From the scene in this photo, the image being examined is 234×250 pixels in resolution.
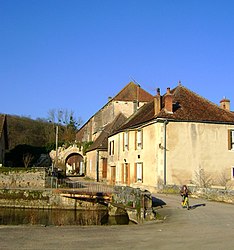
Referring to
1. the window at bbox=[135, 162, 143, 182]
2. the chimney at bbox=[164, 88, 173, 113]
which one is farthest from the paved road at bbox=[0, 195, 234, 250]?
the window at bbox=[135, 162, 143, 182]

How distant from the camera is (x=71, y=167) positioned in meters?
55.4

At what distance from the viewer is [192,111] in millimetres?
24938

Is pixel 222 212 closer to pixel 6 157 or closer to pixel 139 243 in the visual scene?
pixel 139 243

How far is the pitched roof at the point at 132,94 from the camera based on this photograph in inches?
1678

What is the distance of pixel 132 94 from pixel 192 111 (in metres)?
18.9

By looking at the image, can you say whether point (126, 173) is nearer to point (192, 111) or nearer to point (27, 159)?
point (192, 111)

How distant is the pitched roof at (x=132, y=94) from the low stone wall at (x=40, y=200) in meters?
20.9

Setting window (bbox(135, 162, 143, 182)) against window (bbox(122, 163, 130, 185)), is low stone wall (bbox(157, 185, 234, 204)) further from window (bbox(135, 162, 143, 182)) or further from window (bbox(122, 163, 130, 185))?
window (bbox(122, 163, 130, 185))

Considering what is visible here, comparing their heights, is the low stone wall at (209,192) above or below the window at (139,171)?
below

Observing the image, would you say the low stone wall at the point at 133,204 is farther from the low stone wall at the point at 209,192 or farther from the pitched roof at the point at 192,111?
the pitched roof at the point at 192,111

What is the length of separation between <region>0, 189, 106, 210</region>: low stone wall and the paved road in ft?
32.9

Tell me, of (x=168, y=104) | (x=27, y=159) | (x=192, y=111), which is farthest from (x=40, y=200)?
Result: (x=27, y=159)

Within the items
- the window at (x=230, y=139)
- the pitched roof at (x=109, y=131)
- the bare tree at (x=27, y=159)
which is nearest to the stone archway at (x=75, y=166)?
the bare tree at (x=27, y=159)

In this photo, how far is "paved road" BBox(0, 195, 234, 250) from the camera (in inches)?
366
